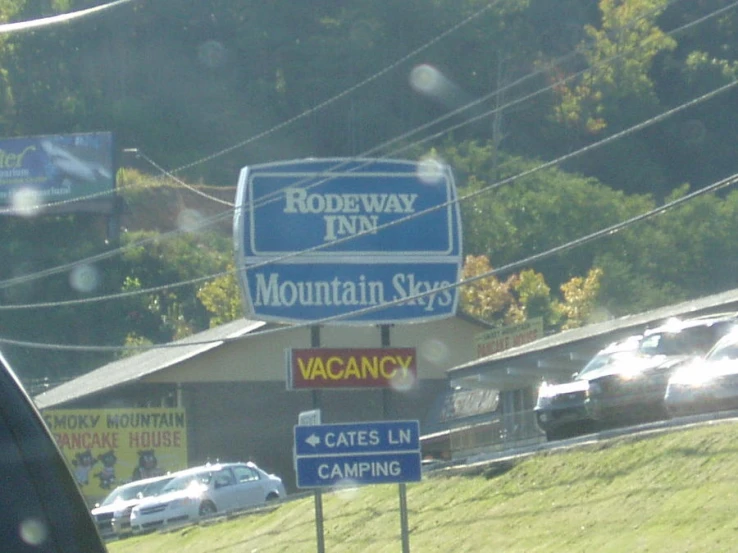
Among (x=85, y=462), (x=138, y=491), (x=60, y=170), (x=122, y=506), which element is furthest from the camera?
(x=60, y=170)

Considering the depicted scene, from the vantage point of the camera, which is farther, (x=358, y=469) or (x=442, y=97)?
(x=442, y=97)

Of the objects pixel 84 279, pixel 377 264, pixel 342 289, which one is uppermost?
pixel 84 279

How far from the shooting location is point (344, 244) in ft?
73.4

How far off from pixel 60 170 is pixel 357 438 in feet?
167

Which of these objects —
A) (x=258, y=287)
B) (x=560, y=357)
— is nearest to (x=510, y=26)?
(x=560, y=357)

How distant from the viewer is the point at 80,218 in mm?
69875

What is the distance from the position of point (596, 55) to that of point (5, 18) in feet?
114

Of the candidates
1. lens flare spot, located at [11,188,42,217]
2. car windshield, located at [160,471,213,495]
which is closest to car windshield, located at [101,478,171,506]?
car windshield, located at [160,471,213,495]

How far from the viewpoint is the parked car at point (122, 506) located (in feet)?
88.9

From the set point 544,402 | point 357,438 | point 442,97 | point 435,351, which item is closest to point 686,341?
point 544,402

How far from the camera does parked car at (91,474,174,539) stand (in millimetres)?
27109

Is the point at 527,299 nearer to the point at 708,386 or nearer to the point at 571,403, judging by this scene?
the point at 571,403

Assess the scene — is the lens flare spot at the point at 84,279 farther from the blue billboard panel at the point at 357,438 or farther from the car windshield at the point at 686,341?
the blue billboard panel at the point at 357,438

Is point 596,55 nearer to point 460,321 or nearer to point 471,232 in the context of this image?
point 471,232
